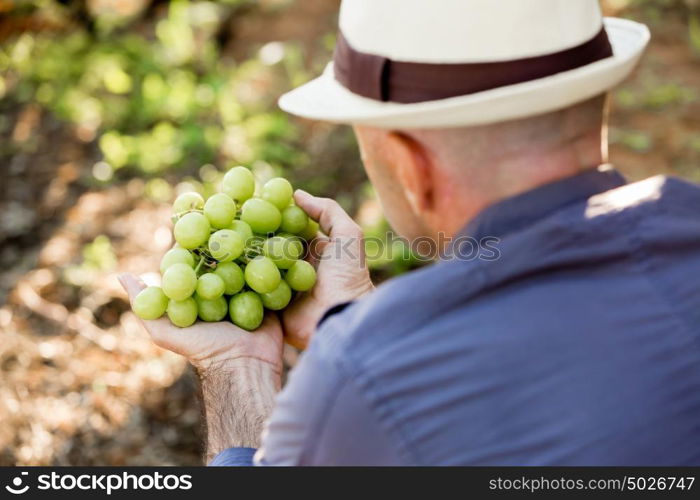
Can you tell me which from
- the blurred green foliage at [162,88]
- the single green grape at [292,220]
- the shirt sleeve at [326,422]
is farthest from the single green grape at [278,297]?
the blurred green foliage at [162,88]

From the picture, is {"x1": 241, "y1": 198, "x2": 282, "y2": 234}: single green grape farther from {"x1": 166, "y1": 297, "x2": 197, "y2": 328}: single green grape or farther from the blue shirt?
the blue shirt

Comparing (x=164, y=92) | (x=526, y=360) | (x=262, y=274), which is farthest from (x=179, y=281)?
(x=164, y=92)

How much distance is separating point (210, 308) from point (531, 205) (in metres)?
0.95

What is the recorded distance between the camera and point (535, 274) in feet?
4.21

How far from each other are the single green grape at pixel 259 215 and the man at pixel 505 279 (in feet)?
1.92

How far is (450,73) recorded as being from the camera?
1388 mm

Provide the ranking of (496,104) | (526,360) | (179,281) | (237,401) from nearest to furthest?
(526,360), (496,104), (179,281), (237,401)

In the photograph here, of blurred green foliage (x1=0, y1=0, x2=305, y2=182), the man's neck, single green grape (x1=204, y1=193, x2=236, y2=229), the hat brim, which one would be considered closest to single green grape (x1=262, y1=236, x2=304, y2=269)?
single green grape (x1=204, y1=193, x2=236, y2=229)

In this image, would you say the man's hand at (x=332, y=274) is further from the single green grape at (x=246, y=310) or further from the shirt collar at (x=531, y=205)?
the shirt collar at (x=531, y=205)

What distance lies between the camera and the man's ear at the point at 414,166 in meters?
1.42

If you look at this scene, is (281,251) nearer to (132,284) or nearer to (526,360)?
(132,284)

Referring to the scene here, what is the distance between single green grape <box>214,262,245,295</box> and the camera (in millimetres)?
2010

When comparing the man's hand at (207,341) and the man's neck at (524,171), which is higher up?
the man's neck at (524,171)

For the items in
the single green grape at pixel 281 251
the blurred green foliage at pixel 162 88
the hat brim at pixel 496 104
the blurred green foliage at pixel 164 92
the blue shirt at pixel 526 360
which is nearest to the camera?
the blue shirt at pixel 526 360
